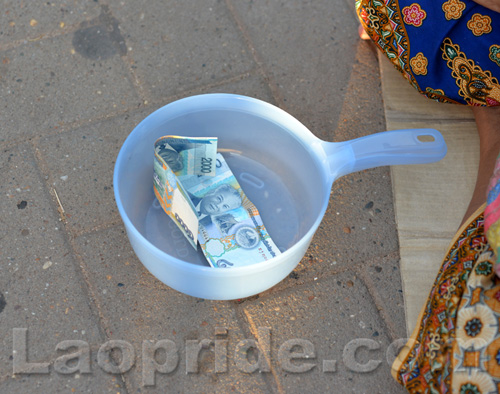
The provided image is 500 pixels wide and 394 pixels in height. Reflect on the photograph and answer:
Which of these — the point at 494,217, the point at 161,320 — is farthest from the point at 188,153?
the point at 494,217

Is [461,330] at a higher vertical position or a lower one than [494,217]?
lower

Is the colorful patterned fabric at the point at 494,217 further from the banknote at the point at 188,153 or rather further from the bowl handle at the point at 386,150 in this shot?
the banknote at the point at 188,153

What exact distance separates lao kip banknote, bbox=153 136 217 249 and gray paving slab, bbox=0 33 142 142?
0.26 meters

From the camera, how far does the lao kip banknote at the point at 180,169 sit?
1.06 metres

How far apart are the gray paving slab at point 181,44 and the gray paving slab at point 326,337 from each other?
1.87ft

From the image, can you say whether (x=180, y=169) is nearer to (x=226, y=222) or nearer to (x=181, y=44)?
(x=226, y=222)

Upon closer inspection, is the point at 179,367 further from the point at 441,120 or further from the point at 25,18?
the point at 25,18

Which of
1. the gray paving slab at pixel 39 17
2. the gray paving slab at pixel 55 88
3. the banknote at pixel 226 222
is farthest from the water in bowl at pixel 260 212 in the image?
the gray paving slab at pixel 39 17

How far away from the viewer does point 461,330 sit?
824mm

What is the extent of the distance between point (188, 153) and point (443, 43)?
548mm

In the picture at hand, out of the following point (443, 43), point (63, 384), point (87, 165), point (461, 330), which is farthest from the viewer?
point (87, 165)

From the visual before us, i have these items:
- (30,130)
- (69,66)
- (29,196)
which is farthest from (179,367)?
(69,66)

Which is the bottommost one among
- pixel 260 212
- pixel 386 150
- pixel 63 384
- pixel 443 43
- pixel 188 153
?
pixel 63 384

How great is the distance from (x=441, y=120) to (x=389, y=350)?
0.57 metres
